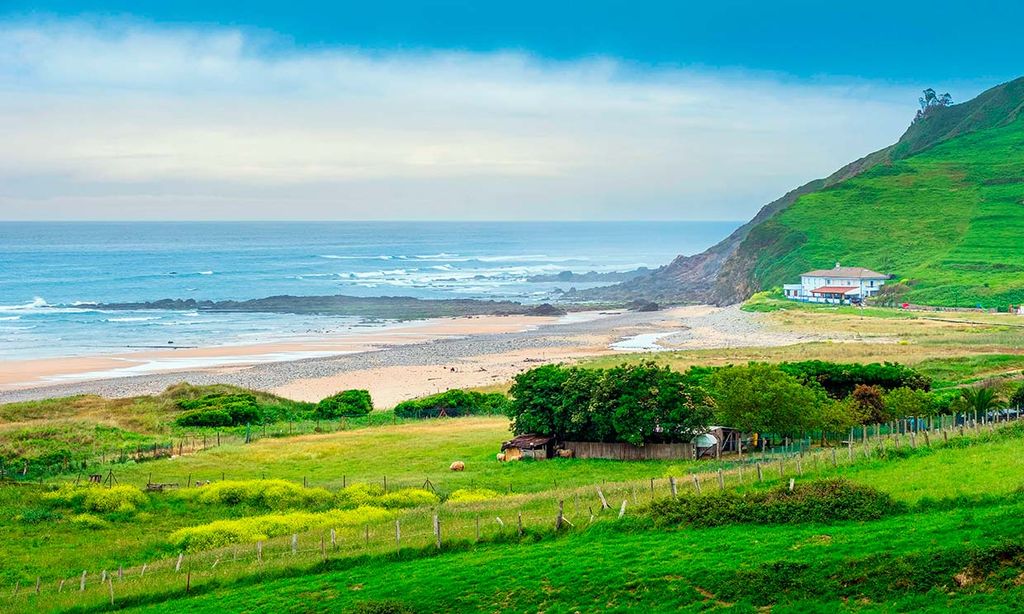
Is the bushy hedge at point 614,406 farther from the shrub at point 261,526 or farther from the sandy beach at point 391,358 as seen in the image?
the sandy beach at point 391,358

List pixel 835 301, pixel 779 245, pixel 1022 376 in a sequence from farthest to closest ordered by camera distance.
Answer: pixel 779 245 < pixel 835 301 < pixel 1022 376

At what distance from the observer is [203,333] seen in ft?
385

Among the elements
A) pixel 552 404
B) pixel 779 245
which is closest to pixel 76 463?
pixel 552 404

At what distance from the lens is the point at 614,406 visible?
4509 centimetres

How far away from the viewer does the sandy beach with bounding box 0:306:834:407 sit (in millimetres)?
77688

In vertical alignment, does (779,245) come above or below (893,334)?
above

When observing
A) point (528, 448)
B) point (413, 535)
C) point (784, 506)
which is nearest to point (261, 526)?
point (413, 535)

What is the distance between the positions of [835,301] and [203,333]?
85.6 m

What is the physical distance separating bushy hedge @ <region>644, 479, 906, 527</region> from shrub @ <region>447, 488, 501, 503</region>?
9.66 meters

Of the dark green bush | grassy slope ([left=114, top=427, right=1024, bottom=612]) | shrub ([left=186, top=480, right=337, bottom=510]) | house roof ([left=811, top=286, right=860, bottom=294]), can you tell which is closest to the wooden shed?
shrub ([left=186, top=480, right=337, bottom=510])

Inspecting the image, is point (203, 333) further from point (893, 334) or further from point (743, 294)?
point (743, 294)

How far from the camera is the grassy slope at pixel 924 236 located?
138 m

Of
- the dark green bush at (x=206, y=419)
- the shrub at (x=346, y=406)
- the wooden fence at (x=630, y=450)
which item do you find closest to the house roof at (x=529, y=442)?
the wooden fence at (x=630, y=450)

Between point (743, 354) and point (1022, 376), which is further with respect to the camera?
point (743, 354)
